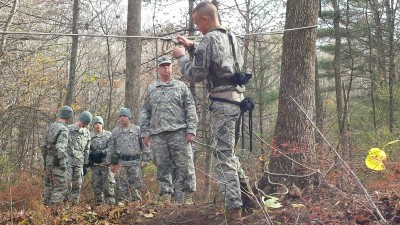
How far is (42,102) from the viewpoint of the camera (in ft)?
46.6

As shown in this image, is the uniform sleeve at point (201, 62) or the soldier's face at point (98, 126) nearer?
the uniform sleeve at point (201, 62)

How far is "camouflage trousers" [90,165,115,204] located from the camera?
8609 millimetres

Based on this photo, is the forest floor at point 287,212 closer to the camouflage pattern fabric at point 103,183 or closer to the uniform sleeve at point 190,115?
the uniform sleeve at point 190,115

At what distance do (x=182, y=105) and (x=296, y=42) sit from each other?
1757 millimetres

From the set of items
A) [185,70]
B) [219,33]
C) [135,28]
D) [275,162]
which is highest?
[135,28]

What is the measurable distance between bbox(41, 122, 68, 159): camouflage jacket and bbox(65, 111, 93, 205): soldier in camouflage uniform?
24.8 inches

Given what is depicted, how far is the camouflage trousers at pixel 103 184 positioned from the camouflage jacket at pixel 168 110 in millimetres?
3063

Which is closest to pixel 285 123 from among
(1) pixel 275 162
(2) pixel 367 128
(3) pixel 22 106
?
(1) pixel 275 162

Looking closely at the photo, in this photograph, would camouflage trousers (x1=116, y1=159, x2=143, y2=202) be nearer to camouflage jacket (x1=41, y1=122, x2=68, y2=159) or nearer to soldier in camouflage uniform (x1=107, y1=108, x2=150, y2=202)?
soldier in camouflage uniform (x1=107, y1=108, x2=150, y2=202)

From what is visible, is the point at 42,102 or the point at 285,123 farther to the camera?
the point at 42,102

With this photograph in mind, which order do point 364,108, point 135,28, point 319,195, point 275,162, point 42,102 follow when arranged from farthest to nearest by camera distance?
point 364,108, point 42,102, point 135,28, point 275,162, point 319,195

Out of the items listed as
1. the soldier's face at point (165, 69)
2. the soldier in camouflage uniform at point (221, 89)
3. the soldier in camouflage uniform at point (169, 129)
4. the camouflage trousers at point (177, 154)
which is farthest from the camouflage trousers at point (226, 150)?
the soldier's face at point (165, 69)

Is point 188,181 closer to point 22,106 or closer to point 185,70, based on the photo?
point 185,70

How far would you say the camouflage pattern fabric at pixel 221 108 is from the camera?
3779mm
